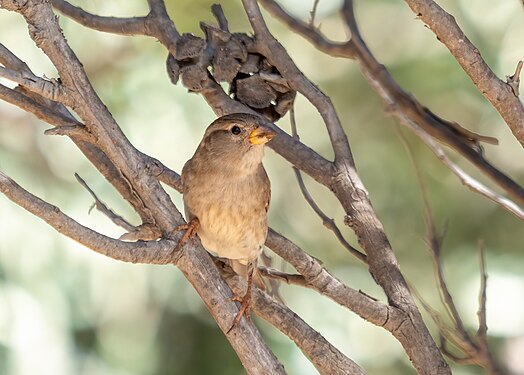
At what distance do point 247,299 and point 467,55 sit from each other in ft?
3.03

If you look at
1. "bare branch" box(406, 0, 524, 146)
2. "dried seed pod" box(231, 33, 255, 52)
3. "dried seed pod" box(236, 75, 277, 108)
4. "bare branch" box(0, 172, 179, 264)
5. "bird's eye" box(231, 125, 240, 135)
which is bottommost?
"bare branch" box(0, 172, 179, 264)

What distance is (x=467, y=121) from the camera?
5.35 m

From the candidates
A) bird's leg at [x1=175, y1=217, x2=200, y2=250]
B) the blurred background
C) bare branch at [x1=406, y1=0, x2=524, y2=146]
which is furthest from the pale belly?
the blurred background

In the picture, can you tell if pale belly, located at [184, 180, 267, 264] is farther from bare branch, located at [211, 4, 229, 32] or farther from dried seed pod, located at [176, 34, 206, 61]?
bare branch, located at [211, 4, 229, 32]

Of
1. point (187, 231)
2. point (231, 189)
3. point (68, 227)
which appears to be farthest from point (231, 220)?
point (68, 227)

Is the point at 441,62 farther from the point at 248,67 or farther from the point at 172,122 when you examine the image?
the point at 248,67

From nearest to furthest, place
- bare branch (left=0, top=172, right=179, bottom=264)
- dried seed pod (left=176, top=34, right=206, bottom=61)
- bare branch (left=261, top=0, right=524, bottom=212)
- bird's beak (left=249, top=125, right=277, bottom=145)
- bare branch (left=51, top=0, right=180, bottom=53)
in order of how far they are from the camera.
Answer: bare branch (left=0, top=172, right=179, bottom=264) < bare branch (left=261, top=0, right=524, bottom=212) < bird's beak (left=249, top=125, right=277, bottom=145) < dried seed pod (left=176, top=34, right=206, bottom=61) < bare branch (left=51, top=0, right=180, bottom=53)

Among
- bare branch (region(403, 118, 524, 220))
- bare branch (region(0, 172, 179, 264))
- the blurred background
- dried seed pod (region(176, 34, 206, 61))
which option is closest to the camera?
bare branch (region(0, 172, 179, 264))

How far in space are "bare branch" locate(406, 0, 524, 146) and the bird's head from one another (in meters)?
0.74

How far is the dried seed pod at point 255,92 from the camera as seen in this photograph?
320cm

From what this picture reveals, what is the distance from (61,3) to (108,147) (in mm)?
1154

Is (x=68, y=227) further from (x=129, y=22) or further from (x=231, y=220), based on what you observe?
(x=129, y=22)

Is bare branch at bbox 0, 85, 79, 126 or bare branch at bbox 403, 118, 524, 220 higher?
bare branch at bbox 403, 118, 524, 220

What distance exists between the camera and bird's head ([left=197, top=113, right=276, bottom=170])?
3.02m
